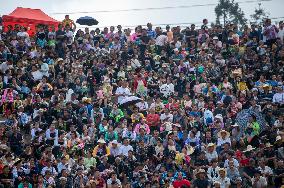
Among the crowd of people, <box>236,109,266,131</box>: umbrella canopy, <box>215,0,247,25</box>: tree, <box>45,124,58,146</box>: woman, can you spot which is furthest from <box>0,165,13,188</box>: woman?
<box>215,0,247,25</box>: tree

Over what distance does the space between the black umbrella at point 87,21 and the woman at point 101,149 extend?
44.2 feet

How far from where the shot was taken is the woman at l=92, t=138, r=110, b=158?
19.6 meters

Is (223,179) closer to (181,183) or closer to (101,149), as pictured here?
(181,183)

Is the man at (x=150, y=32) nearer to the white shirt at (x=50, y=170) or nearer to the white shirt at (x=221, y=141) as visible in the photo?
the white shirt at (x=221, y=141)

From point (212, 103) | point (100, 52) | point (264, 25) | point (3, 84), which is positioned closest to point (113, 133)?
point (212, 103)

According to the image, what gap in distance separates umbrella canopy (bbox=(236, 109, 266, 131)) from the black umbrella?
13.7m

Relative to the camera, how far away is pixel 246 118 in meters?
21.0

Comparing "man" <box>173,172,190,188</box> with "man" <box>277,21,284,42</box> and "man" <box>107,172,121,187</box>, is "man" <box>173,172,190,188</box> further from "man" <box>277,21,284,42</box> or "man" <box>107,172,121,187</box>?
"man" <box>277,21,284,42</box>

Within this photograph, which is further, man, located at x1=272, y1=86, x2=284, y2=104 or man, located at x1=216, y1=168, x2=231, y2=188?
man, located at x1=272, y1=86, x2=284, y2=104

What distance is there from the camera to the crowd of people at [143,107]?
1844 centimetres

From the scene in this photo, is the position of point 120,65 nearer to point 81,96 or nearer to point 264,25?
point 81,96

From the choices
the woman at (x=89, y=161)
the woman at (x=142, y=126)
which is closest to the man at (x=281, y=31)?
the woman at (x=142, y=126)

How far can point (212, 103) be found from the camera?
2205 cm

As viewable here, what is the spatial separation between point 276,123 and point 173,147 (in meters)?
4.22
